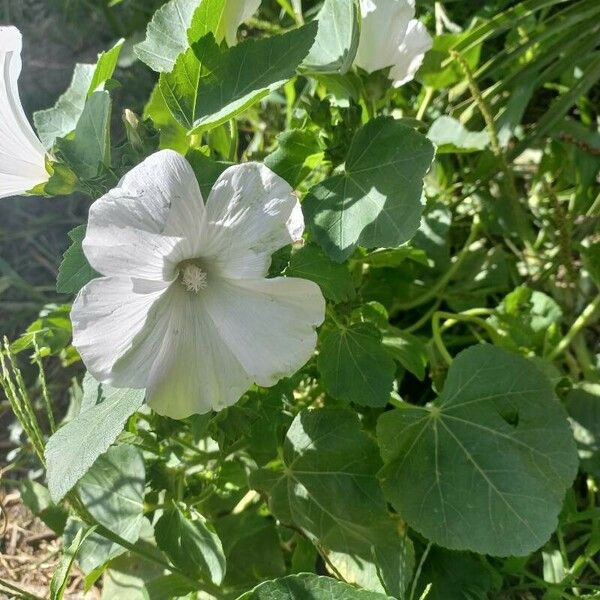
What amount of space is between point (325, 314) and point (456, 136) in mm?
428

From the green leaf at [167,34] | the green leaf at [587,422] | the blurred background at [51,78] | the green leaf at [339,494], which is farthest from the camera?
the blurred background at [51,78]

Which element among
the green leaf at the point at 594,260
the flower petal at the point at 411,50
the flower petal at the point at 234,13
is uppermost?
the flower petal at the point at 234,13

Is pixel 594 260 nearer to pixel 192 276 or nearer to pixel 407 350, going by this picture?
pixel 407 350

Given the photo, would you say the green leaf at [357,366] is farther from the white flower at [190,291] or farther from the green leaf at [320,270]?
the white flower at [190,291]

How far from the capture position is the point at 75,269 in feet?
2.32

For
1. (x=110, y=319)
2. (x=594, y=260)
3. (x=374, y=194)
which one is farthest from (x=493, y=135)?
(x=110, y=319)

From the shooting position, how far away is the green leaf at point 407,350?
1.00 m

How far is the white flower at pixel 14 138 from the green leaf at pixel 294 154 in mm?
231

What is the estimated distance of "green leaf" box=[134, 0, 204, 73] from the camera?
0.79 meters

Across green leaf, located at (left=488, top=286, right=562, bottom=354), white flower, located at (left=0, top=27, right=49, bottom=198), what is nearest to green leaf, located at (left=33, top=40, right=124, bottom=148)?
white flower, located at (left=0, top=27, right=49, bottom=198)

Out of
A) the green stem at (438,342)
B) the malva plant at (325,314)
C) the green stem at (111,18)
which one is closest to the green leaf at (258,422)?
the malva plant at (325,314)

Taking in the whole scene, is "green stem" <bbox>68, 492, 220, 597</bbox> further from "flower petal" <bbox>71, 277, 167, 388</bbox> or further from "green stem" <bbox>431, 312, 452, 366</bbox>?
"green stem" <bbox>431, 312, 452, 366</bbox>

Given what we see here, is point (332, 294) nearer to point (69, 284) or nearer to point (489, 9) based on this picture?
point (69, 284)

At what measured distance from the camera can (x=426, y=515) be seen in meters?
0.87
